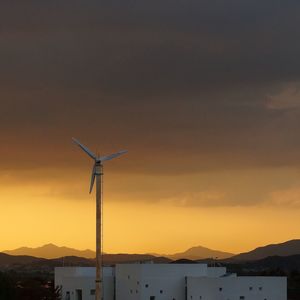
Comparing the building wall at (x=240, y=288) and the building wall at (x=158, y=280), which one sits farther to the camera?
the building wall at (x=158, y=280)

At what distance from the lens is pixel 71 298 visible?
397ft

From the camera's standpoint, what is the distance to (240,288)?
349 ft

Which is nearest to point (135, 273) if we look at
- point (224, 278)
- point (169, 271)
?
point (169, 271)

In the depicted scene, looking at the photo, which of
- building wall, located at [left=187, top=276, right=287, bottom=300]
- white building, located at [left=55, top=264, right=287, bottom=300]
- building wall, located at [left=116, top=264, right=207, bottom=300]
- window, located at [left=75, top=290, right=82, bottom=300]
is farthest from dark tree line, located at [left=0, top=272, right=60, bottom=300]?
building wall, located at [left=187, top=276, right=287, bottom=300]

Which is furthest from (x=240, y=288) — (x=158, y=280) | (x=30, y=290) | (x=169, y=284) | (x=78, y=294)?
(x=30, y=290)

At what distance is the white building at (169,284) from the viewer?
106500 millimetres

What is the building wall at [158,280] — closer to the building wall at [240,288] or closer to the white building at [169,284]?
the white building at [169,284]

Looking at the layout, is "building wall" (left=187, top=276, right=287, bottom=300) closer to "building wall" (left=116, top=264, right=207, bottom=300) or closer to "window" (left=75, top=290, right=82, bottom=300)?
"building wall" (left=116, top=264, right=207, bottom=300)

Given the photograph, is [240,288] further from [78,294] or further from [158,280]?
[78,294]

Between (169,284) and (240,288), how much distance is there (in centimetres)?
1064

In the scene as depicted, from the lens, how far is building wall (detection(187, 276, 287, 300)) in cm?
10575

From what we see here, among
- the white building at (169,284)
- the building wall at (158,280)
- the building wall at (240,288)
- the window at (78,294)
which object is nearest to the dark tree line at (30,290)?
the white building at (169,284)

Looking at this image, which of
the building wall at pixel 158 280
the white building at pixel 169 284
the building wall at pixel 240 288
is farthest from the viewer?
the building wall at pixel 158 280

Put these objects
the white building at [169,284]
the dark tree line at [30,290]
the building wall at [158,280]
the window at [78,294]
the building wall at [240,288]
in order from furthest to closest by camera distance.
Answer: the window at [78,294], the dark tree line at [30,290], the building wall at [158,280], the white building at [169,284], the building wall at [240,288]
